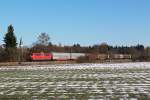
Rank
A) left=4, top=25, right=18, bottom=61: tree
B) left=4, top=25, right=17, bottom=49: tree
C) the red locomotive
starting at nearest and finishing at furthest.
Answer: the red locomotive < left=4, top=25, right=18, bottom=61: tree < left=4, top=25, right=17, bottom=49: tree

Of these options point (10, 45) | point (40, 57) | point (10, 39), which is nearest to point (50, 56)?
point (40, 57)

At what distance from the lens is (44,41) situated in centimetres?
15675

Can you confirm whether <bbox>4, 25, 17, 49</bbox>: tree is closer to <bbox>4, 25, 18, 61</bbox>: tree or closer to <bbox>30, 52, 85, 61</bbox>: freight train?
<bbox>4, 25, 18, 61</bbox>: tree

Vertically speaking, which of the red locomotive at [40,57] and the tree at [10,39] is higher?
the tree at [10,39]

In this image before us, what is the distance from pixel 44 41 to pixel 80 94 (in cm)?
13942

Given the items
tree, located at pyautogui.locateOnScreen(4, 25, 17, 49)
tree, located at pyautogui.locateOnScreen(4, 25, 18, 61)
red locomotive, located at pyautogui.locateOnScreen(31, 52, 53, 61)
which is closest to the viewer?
red locomotive, located at pyautogui.locateOnScreen(31, 52, 53, 61)

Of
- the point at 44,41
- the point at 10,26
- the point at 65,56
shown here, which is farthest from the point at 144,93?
the point at 44,41

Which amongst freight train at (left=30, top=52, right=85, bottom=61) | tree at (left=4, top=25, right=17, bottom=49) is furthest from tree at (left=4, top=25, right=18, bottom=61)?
freight train at (left=30, top=52, right=85, bottom=61)

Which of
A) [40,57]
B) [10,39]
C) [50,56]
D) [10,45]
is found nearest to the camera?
[40,57]

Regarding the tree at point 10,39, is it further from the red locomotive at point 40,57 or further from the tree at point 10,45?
the red locomotive at point 40,57

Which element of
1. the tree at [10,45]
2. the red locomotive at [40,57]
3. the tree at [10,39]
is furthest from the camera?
the tree at [10,39]

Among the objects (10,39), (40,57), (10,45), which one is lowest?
(40,57)

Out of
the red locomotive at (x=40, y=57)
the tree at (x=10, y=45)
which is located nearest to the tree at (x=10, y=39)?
the tree at (x=10, y=45)

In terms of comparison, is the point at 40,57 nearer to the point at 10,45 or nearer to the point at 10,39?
the point at 10,45
